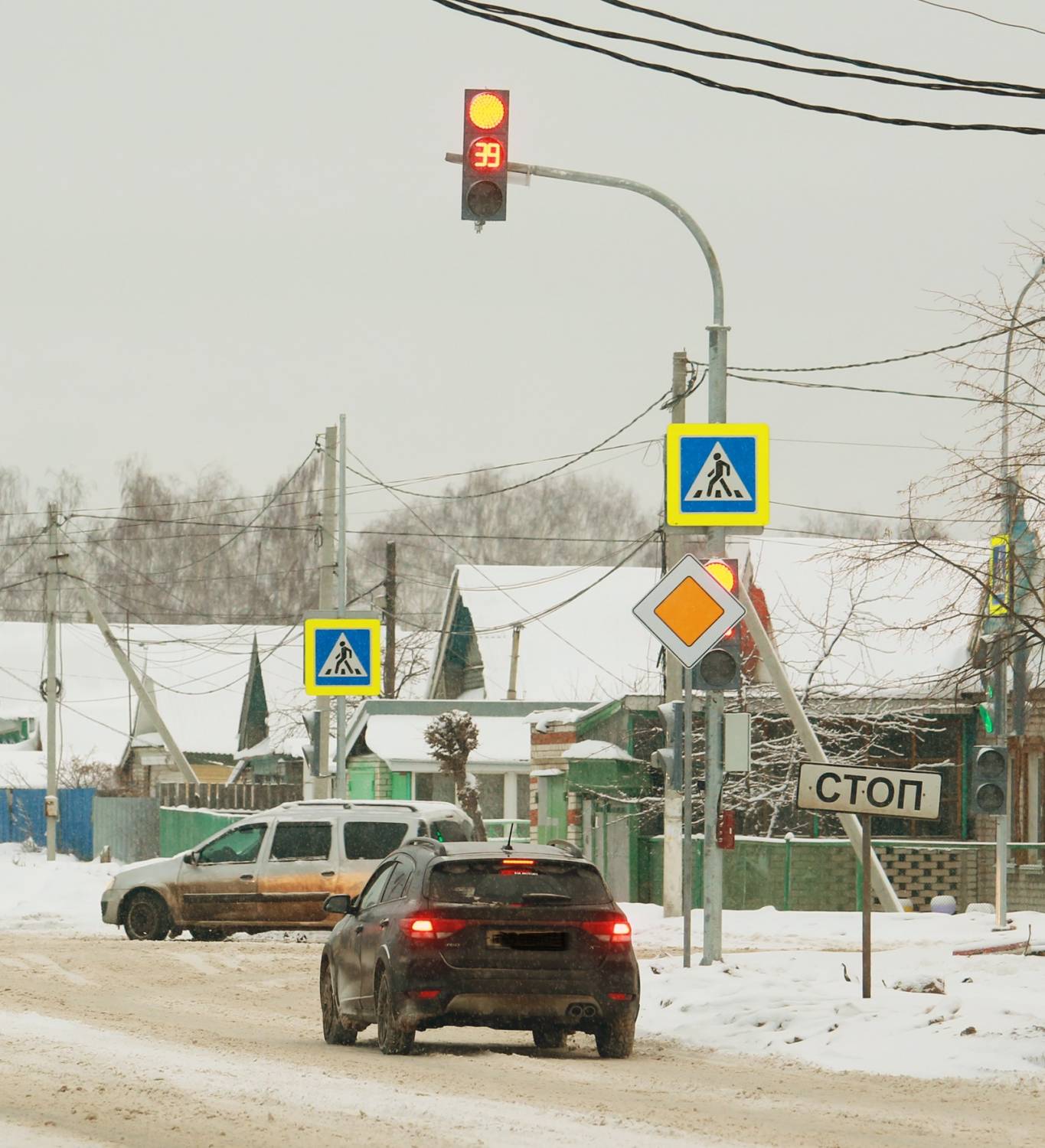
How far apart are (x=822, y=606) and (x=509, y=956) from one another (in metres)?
27.2

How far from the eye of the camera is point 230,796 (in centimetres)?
4603

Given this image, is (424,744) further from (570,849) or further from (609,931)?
(609,931)

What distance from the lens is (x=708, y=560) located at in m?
17.4

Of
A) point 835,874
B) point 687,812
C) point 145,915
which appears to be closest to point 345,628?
point 145,915

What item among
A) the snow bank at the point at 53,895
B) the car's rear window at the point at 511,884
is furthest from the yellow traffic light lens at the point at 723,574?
the snow bank at the point at 53,895

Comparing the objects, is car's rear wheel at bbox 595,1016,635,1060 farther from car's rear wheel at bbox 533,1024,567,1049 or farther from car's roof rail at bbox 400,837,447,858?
car's roof rail at bbox 400,837,447,858

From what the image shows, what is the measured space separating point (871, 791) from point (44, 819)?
46359 millimetres

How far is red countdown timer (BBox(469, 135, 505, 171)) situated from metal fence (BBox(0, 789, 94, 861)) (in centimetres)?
3885

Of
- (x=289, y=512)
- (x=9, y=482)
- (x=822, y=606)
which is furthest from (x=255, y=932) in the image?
(x=9, y=482)

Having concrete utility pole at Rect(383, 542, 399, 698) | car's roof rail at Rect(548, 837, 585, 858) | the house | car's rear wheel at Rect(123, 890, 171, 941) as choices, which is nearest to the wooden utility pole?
concrete utility pole at Rect(383, 542, 399, 698)

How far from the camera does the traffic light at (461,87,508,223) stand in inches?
577

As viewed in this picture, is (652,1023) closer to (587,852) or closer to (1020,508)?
(1020,508)

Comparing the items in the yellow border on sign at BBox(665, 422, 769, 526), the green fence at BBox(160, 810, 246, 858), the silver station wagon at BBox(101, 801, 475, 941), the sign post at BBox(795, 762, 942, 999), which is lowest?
the green fence at BBox(160, 810, 246, 858)

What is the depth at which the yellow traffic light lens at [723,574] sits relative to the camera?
17.2 m
